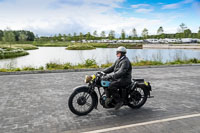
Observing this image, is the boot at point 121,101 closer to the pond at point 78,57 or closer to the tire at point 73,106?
the tire at point 73,106

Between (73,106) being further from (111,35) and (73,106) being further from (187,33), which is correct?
(111,35)

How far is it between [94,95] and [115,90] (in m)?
0.58

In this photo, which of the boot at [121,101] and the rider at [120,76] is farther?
the boot at [121,101]

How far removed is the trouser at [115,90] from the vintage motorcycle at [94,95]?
2.9 inches

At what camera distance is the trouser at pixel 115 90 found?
4530 millimetres

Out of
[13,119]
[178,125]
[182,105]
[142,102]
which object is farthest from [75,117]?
[182,105]

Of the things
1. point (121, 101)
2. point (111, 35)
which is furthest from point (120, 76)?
point (111, 35)

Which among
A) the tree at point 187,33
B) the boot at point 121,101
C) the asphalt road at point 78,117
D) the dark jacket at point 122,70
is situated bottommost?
the asphalt road at point 78,117

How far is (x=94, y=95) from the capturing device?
4652 millimetres

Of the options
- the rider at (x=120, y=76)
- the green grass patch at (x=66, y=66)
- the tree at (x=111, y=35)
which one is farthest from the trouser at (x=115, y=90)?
the tree at (x=111, y=35)

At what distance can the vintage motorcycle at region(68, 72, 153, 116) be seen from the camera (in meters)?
4.50

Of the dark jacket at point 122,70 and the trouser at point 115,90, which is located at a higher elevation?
the dark jacket at point 122,70

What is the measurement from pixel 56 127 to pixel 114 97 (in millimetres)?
1647

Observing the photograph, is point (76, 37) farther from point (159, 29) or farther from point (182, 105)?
point (182, 105)
